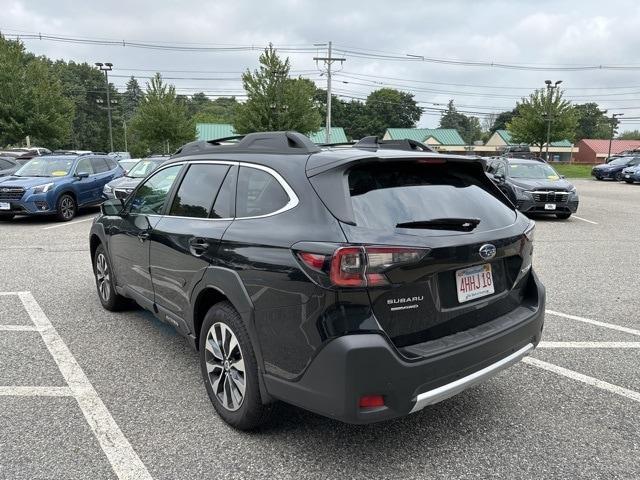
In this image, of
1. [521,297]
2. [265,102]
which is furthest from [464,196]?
[265,102]

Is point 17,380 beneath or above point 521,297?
Answer: beneath

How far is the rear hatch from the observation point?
94.1 inches

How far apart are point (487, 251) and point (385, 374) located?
0.93 metres

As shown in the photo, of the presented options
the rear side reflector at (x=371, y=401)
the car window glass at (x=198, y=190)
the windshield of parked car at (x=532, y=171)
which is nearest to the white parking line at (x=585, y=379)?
the rear side reflector at (x=371, y=401)

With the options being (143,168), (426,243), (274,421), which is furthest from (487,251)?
(143,168)

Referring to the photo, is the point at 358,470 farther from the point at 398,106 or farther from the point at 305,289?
the point at 398,106

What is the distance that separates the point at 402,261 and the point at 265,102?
33.4 m

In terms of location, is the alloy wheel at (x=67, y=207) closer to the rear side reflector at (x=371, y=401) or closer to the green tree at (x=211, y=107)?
the rear side reflector at (x=371, y=401)

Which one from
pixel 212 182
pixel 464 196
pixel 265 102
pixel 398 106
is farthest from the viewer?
pixel 398 106

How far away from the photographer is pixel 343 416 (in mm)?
2326

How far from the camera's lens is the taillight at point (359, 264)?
232 cm

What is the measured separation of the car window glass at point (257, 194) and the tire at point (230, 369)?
0.59 metres

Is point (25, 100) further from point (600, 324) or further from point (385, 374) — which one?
point (385, 374)

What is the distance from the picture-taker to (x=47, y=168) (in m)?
13.0
